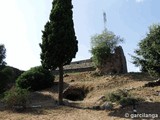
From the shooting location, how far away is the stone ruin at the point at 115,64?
30.8 m

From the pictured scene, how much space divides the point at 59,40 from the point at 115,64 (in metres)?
13.3

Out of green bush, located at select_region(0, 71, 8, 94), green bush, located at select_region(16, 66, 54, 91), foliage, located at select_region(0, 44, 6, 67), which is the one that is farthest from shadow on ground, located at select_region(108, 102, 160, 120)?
green bush, located at select_region(16, 66, 54, 91)

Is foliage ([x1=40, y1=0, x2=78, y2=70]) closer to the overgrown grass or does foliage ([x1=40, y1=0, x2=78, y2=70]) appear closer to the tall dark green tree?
the tall dark green tree

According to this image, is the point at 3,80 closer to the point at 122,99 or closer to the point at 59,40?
the point at 59,40

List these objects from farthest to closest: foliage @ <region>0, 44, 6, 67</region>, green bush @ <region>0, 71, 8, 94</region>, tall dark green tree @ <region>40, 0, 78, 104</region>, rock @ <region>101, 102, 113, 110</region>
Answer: foliage @ <region>0, 44, 6, 67</region>, green bush @ <region>0, 71, 8, 94</region>, tall dark green tree @ <region>40, 0, 78, 104</region>, rock @ <region>101, 102, 113, 110</region>

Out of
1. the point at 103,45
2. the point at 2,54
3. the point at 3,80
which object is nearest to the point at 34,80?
the point at 2,54

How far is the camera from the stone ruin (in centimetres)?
3075

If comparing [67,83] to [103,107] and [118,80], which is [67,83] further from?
[103,107]

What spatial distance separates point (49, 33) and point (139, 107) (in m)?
7.04

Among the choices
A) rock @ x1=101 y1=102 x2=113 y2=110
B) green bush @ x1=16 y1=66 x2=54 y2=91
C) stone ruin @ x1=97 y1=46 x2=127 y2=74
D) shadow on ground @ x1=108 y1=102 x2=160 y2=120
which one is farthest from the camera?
stone ruin @ x1=97 y1=46 x2=127 y2=74

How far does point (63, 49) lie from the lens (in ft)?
60.8

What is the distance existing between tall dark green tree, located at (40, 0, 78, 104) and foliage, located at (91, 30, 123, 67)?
11837mm

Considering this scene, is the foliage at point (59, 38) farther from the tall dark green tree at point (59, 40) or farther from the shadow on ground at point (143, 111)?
the shadow on ground at point (143, 111)

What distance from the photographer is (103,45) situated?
31.4 meters
